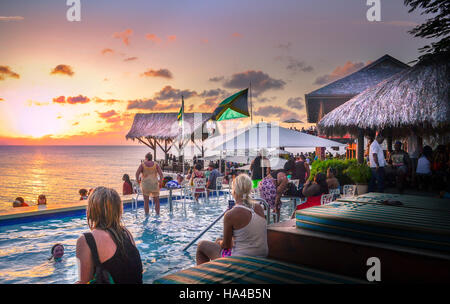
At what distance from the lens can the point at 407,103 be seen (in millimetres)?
7918

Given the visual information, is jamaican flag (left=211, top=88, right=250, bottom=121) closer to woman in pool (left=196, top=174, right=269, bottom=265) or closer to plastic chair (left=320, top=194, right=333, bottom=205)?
plastic chair (left=320, top=194, right=333, bottom=205)

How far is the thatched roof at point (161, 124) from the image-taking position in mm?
26594

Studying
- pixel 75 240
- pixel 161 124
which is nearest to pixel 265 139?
pixel 75 240

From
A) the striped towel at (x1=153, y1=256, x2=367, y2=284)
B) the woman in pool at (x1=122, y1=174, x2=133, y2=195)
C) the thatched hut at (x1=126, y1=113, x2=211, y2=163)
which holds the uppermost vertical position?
the thatched hut at (x1=126, y1=113, x2=211, y2=163)

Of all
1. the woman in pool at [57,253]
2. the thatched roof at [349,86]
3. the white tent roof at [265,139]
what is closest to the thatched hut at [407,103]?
the white tent roof at [265,139]

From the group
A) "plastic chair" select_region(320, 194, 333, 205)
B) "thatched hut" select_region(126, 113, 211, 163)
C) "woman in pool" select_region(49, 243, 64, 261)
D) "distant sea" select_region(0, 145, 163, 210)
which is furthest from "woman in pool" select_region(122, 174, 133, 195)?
"thatched hut" select_region(126, 113, 211, 163)

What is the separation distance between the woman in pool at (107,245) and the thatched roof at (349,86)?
16.7m

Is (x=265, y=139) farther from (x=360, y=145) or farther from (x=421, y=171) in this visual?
(x=421, y=171)

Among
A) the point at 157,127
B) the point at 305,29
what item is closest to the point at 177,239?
the point at 305,29

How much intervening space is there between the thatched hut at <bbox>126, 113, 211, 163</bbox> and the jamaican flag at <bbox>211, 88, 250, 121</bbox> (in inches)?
557

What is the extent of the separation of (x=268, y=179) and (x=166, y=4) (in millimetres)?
6014

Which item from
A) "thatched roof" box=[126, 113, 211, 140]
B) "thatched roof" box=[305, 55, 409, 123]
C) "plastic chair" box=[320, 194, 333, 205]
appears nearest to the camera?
"plastic chair" box=[320, 194, 333, 205]

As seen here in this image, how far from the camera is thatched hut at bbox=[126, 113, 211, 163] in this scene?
85.8 feet

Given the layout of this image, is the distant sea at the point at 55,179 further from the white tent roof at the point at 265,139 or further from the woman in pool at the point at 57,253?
the woman in pool at the point at 57,253
